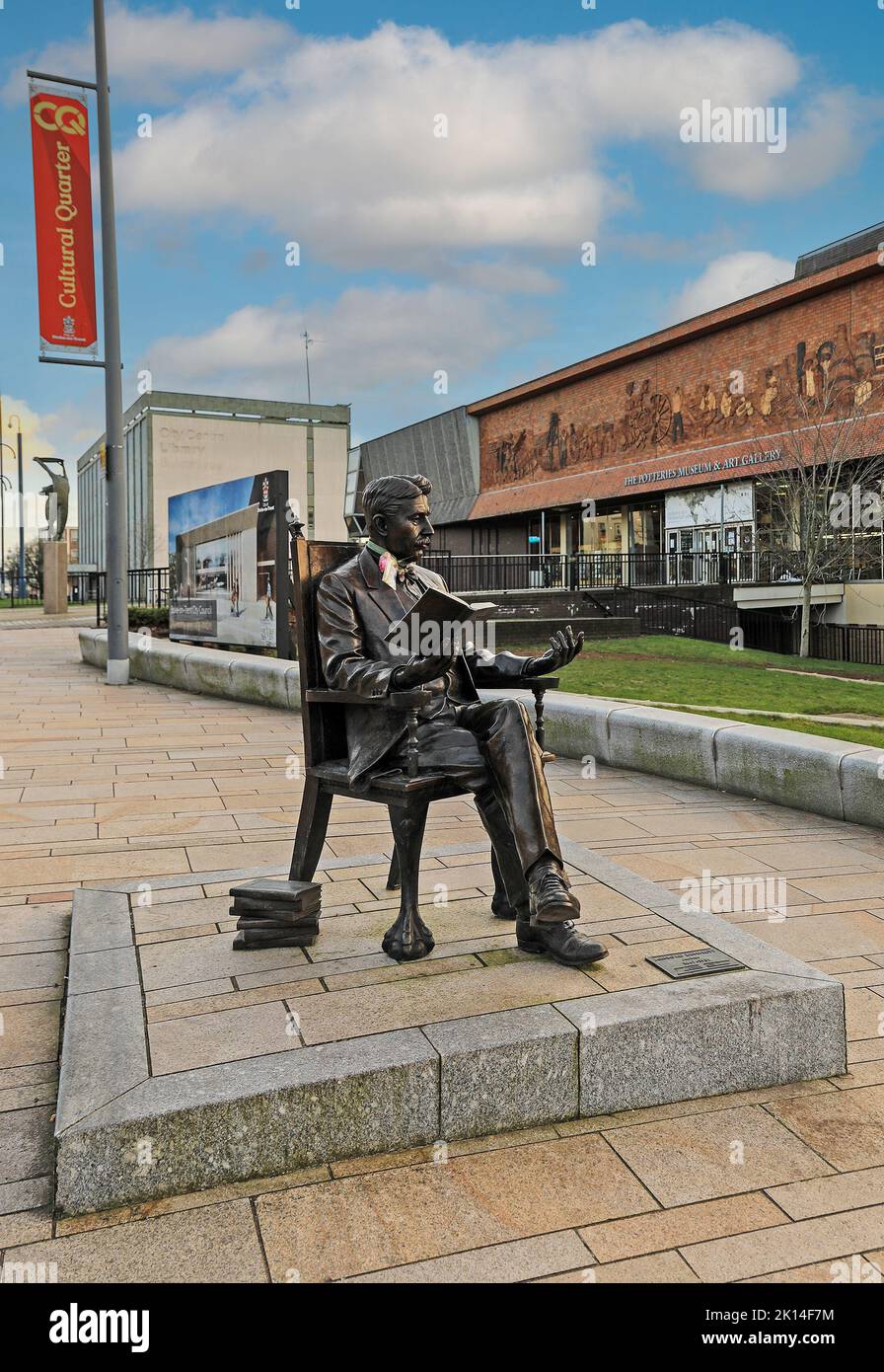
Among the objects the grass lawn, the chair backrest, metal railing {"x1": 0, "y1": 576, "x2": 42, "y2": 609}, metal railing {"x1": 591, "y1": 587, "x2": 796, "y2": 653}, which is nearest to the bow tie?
the chair backrest

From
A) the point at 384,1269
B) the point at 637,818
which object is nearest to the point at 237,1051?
the point at 384,1269

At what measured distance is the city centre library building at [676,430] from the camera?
27.1 metres

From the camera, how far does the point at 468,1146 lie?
112 inches

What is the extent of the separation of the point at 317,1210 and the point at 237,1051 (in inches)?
18.9

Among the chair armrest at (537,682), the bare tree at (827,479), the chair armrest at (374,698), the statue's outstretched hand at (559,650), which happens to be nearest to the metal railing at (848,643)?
the bare tree at (827,479)

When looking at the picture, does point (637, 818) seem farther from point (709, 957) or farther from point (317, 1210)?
point (317, 1210)

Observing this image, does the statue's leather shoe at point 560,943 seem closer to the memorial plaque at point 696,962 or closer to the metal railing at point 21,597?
the memorial plaque at point 696,962

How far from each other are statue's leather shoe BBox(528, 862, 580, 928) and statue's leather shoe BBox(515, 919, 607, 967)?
0.18ft

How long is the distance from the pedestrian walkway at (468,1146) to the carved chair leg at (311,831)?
248 mm

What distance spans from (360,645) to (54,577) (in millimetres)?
29452

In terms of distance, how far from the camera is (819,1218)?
8.14 ft

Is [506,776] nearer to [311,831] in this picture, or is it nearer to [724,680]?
[311,831]

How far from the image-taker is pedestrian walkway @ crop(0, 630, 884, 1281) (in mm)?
2340

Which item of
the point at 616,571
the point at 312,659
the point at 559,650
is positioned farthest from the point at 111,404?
the point at 616,571
